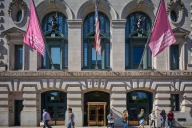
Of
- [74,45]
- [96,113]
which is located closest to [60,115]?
[96,113]

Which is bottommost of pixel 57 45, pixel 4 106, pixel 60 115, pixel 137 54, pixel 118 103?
pixel 60 115

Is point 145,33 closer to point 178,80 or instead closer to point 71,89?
point 178,80

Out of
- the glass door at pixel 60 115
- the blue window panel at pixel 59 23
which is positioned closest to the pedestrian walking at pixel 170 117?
the glass door at pixel 60 115

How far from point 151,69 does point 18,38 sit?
14.4m

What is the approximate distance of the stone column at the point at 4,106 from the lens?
26797 mm

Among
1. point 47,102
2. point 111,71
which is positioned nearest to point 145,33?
point 111,71

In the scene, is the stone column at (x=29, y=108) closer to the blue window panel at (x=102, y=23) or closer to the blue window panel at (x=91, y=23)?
the blue window panel at (x=91, y=23)

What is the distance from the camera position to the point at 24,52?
27484 mm

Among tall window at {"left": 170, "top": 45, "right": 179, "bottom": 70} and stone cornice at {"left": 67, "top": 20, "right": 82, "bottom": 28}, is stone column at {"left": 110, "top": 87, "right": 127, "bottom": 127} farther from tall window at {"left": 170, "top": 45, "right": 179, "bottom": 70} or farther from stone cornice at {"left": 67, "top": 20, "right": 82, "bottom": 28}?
stone cornice at {"left": 67, "top": 20, "right": 82, "bottom": 28}

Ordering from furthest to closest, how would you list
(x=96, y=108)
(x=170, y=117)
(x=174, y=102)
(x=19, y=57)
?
1. (x=19, y=57)
2. (x=174, y=102)
3. (x=96, y=108)
4. (x=170, y=117)

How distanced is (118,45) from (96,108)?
23.2 feet

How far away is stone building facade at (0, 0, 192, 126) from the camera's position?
1065 inches

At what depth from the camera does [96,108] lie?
27.8 metres

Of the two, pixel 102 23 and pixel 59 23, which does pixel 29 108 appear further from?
pixel 102 23
